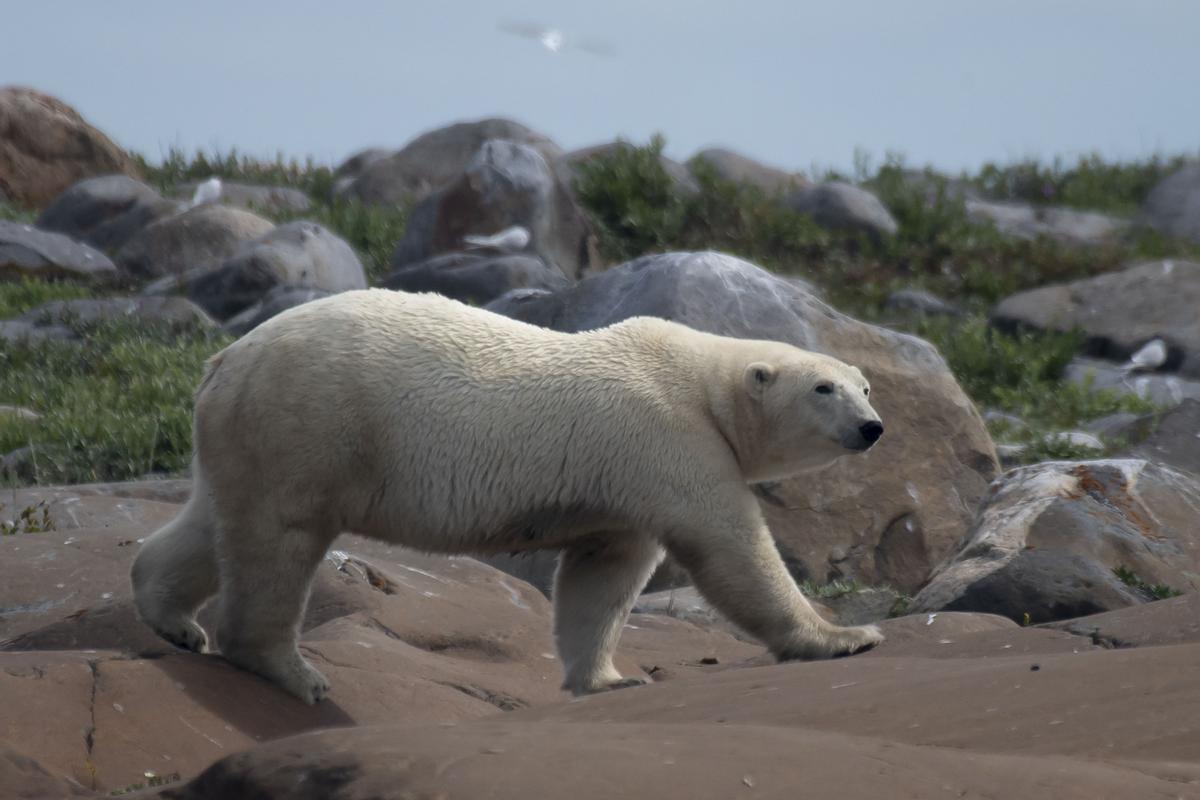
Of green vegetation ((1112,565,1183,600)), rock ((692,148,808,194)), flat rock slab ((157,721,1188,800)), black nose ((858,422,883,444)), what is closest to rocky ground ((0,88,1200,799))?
flat rock slab ((157,721,1188,800))

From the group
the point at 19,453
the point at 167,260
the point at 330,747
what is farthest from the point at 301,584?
the point at 167,260

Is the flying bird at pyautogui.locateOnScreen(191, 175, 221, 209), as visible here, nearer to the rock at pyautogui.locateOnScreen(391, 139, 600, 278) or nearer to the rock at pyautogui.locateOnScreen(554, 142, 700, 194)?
the rock at pyautogui.locateOnScreen(391, 139, 600, 278)

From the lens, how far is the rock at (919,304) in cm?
1648

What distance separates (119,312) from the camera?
48.5ft

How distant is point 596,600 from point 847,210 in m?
13.0

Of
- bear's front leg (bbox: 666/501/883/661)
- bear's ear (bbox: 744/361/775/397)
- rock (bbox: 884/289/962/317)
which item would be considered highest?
bear's ear (bbox: 744/361/775/397)

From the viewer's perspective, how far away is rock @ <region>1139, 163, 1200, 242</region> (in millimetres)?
20656

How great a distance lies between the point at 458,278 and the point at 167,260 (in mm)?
4520

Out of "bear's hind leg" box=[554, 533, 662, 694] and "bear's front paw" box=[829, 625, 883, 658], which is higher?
"bear's front paw" box=[829, 625, 883, 658]

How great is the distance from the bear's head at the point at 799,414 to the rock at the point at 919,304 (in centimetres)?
1032

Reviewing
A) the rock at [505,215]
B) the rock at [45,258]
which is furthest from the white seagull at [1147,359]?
the rock at [45,258]

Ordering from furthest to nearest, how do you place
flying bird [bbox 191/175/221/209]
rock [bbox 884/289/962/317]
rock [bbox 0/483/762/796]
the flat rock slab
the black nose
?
flying bird [bbox 191/175/221/209] < rock [bbox 884/289/962/317] < the black nose < rock [bbox 0/483/762/796] < the flat rock slab

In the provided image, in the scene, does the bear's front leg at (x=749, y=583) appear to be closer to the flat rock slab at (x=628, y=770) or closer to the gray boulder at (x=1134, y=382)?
the flat rock slab at (x=628, y=770)

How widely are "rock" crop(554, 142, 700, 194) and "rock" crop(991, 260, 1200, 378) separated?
4296 mm
